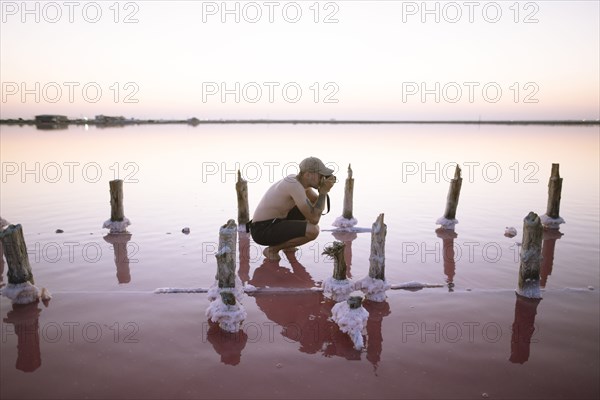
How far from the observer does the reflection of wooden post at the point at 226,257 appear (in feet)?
21.4

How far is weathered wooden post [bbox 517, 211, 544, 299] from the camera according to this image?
24.1ft

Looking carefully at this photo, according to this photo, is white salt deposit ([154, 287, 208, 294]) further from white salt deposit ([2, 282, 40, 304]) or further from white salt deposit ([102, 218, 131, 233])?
white salt deposit ([102, 218, 131, 233])

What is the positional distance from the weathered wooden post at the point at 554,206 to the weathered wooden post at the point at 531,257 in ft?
20.5

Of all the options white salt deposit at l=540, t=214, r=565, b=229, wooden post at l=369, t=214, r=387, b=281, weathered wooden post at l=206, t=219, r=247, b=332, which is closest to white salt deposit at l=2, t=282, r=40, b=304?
weathered wooden post at l=206, t=219, r=247, b=332

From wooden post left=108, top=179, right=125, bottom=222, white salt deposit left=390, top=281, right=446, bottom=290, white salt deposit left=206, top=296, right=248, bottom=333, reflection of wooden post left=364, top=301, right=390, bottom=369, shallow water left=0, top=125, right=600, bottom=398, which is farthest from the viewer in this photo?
wooden post left=108, top=179, right=125, bottom=222

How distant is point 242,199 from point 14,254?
6.31m

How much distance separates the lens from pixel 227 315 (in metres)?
6.30

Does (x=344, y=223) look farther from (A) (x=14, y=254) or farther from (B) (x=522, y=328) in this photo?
(A) (x=14, y=254)

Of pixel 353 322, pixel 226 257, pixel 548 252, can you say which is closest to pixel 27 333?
pixel 226 257

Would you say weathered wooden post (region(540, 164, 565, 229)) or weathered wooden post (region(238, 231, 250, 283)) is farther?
weathered wooden post (region(540, 164, 565, 229))

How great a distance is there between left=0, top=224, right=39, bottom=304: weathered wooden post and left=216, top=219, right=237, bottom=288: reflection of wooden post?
3.29 m

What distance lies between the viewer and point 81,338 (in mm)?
6152

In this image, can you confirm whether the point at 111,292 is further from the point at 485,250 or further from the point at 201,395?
the point at 485,250

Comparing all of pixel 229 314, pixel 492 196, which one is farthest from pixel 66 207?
pixel 492 196
